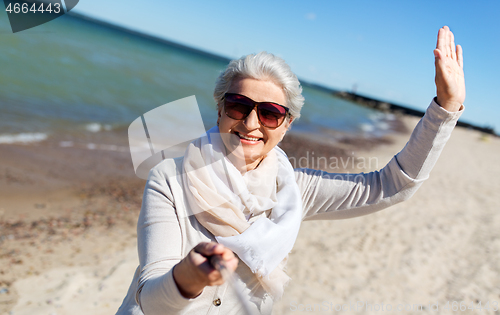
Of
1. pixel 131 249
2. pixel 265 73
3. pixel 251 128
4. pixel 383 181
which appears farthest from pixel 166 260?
pixel 131 249

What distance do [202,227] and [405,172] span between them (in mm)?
1224

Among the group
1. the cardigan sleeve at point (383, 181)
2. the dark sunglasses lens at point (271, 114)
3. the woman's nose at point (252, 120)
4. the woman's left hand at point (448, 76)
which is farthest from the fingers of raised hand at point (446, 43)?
the woman's nose at point (252, 120)

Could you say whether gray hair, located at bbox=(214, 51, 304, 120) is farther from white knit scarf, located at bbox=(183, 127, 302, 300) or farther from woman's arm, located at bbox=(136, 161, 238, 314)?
woman's arm, located at bbox=(136, 161, 238, 314)

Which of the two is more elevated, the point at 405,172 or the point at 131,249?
the point at 405,172

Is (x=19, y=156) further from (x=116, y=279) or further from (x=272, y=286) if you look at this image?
(x=272, y=286)

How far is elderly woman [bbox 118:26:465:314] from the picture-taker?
1.57 meters

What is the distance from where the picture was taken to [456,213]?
734cm

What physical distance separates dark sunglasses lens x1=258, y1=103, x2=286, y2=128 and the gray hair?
9 centimetres

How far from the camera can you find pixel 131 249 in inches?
185

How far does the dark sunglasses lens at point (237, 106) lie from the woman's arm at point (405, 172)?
2.07ft

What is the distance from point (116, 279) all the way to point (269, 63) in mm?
3594

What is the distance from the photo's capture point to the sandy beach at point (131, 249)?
3863 mm

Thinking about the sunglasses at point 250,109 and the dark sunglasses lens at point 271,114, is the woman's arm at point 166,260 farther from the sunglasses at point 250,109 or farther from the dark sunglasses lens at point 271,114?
the dark sunglasses lens at point 271,114

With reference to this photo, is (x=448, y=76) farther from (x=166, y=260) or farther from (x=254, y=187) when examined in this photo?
(x=166, y=260)
